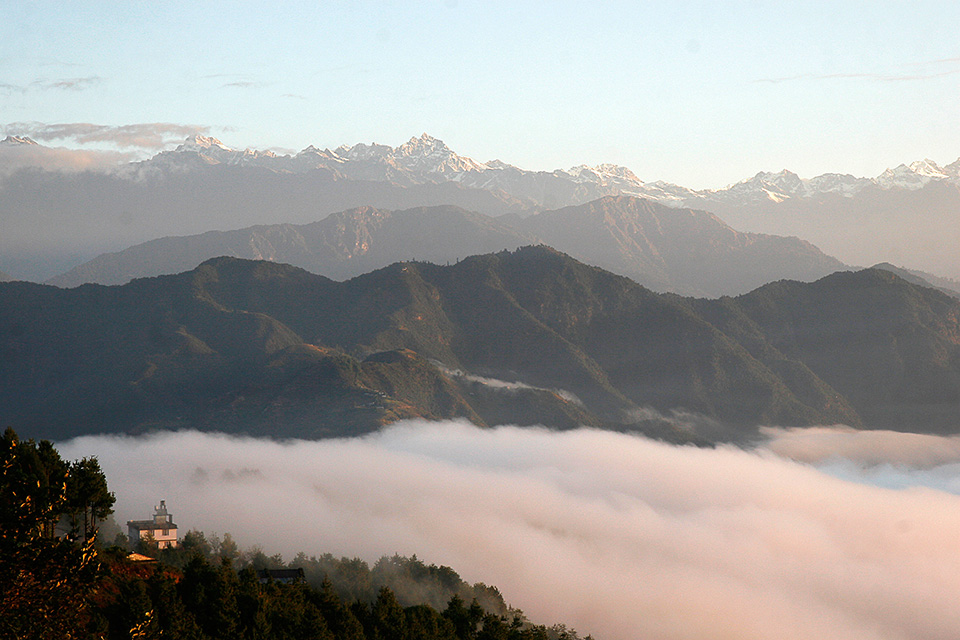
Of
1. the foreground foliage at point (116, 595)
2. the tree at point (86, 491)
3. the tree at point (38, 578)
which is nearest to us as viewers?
the tree at point (38, 578)

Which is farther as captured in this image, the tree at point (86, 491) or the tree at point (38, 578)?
the tree at point (86, 491)

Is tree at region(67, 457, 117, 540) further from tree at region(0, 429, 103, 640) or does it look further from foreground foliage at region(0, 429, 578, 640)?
tree at region(0, 429, 103, 640)

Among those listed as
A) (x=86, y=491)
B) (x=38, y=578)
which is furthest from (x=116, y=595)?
(x=38, y=578)

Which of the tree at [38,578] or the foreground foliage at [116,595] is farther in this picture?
the foreground foliage at [116,595]

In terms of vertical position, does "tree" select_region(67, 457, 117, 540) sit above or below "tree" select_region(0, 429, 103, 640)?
below

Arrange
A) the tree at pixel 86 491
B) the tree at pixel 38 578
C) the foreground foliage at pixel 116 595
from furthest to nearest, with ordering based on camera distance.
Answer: the tree at pixel 86 491 < the foreground foliage at pixel 116 595 < the tree at pixel 38 578

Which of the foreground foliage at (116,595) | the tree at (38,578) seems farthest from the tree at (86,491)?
the tree at (38,578)

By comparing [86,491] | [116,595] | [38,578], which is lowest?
[116,595]

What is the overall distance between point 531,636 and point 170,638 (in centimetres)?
6911

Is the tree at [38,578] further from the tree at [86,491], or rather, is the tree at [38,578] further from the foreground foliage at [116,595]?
the tree at [86,491]

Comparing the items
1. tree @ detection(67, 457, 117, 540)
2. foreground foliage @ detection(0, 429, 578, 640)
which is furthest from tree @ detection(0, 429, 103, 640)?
tree @ detection(67, 457, 117, 540)

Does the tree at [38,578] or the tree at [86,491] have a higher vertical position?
the tree at [38,578]

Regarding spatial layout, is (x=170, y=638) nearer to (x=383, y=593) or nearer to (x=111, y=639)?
(x=111, y=639)

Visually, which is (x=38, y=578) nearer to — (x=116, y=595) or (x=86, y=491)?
(x=116, y=595)
